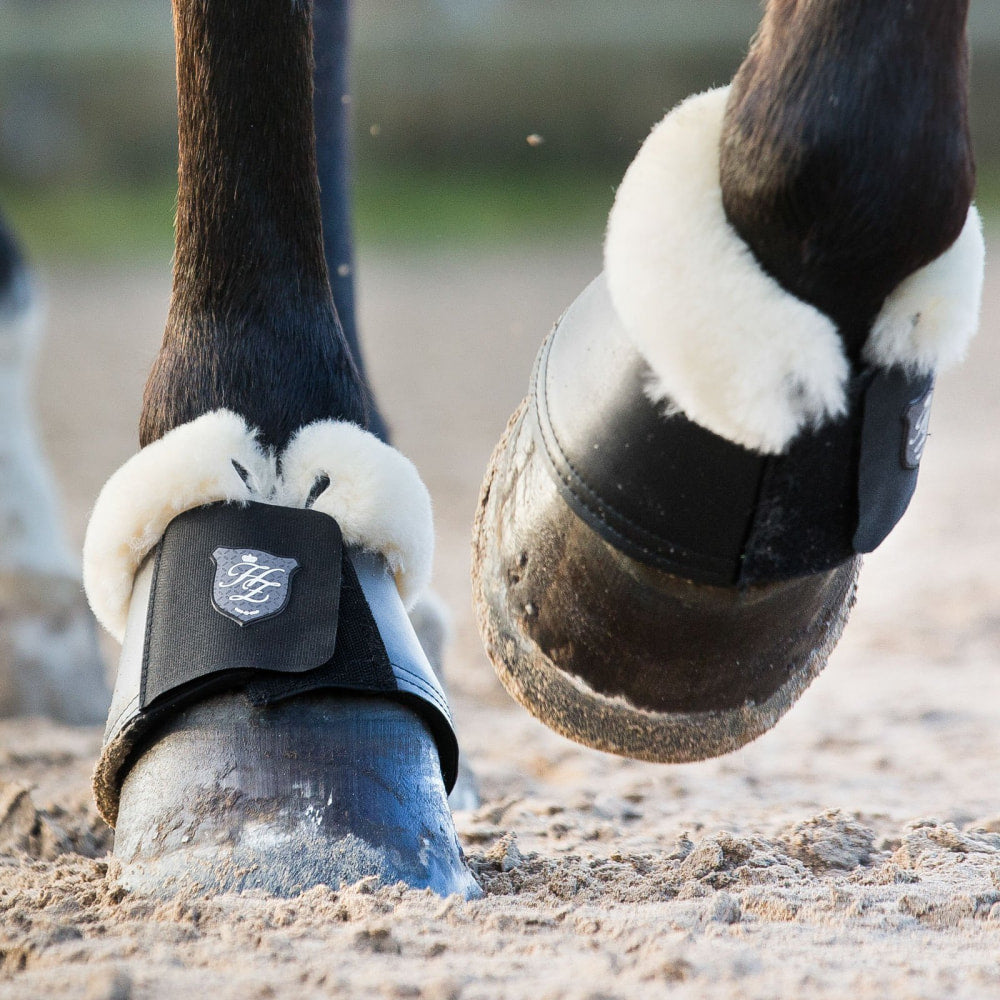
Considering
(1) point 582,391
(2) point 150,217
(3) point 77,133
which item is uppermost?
(3) point 77,133

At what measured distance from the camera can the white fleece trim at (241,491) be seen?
45.6 inches

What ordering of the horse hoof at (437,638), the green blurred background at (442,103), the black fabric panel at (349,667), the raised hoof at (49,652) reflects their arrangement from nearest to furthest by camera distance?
the black fabric panel at (349,667) → the horse hoof at (437,638) → the raised hoof at (49,652) → the green blurred background at (442,103)

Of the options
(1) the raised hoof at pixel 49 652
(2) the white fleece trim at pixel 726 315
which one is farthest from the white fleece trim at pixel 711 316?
(1) the raised hoof at pixel 49 652

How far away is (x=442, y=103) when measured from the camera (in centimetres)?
1193

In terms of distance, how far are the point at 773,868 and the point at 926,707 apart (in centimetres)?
100

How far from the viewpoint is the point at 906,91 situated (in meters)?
0.89

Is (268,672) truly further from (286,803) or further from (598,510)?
(598,510)

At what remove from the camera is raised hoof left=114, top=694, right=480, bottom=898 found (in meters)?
1.01

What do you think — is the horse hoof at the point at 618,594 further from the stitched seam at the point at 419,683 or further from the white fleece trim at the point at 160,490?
the white fleece trim at the point at 160,490

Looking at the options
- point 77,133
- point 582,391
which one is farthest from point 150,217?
point 582,391

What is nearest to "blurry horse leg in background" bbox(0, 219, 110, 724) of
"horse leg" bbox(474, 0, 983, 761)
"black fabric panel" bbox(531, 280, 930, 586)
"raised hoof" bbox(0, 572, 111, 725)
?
"raised hoof" bbox(0, 572, 111, 725)

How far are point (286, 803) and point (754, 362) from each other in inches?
18.4

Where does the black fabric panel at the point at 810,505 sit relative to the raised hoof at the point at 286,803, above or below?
above

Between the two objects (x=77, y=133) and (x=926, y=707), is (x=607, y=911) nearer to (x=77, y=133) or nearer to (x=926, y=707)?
(x=926, y=707)
